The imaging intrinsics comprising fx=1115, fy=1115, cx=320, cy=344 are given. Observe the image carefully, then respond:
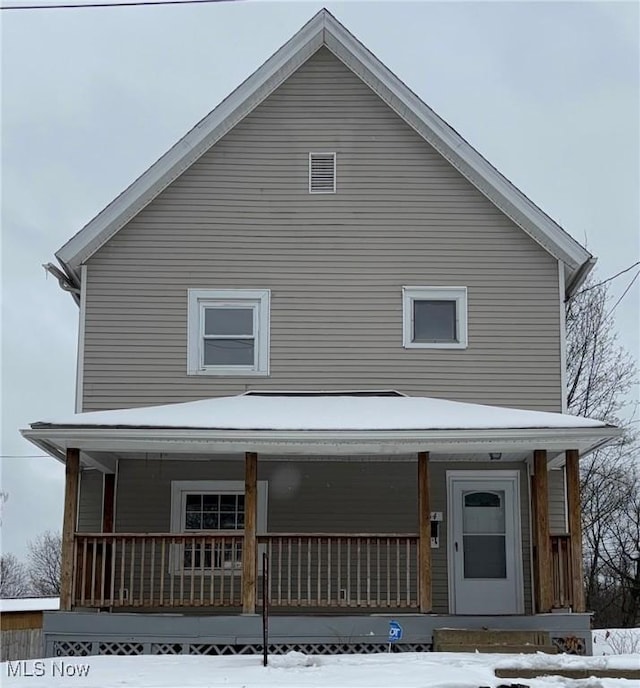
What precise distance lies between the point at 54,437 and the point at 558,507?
7051 millimetres

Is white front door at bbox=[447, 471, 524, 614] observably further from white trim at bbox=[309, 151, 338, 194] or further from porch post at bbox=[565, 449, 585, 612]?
white trim at bbox=[309, 151, 338, 194]

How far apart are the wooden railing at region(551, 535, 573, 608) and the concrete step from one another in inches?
41.9

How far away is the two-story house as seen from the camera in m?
15.4

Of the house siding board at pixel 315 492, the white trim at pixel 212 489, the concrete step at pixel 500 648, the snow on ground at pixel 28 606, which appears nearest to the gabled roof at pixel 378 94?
the house siding board at pixel 315 492

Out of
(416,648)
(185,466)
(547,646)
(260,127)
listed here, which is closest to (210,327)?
(185,466)

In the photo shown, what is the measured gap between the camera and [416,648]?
13.1 m

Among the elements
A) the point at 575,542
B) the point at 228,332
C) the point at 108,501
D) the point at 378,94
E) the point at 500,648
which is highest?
the point at 378,94

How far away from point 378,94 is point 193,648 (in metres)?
8.24

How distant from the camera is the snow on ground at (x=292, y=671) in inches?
386

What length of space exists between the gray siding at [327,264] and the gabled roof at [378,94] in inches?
5.6

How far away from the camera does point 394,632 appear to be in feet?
41.8

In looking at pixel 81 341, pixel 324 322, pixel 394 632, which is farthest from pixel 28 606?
pixel 394 632

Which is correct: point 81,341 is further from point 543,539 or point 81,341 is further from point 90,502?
point 543,539

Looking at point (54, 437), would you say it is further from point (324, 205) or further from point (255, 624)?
point (324, 205)
